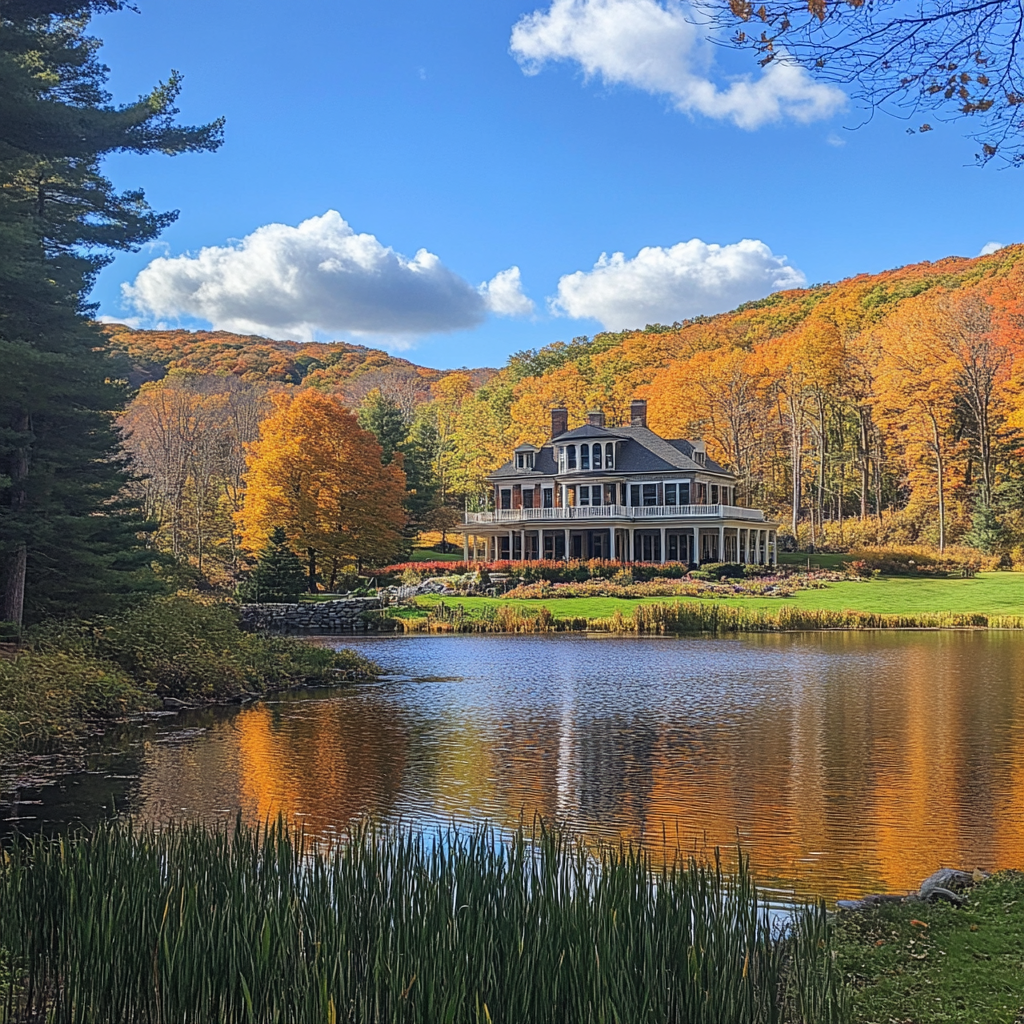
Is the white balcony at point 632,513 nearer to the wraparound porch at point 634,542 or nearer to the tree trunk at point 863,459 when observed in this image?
the wraparound porch at point 634,542

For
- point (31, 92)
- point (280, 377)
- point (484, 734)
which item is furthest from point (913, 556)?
point (280, 377)

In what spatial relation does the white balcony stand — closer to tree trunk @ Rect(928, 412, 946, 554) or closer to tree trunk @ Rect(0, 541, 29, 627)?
tree trunk @ Rect(928, 412, 946, 554)

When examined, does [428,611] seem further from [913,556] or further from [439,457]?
[439,457]

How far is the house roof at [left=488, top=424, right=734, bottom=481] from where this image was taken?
157 ft

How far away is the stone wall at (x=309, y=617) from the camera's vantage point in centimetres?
3175

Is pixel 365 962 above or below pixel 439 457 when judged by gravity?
below

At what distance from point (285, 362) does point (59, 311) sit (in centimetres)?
8029

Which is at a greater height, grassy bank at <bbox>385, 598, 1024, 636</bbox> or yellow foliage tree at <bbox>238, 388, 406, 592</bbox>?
yellow foliage tree at <bbox>238, 388, 406, 592</bbox>

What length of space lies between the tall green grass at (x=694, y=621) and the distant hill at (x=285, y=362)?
46164mm

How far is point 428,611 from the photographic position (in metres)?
33.8

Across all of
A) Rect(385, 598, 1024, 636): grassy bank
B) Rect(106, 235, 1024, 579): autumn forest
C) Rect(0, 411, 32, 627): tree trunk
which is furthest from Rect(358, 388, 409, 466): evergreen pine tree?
Rect(0, 411, 32, 627): tree trunk

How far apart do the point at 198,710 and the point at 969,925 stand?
40.5ft

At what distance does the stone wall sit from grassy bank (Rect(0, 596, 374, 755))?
11.9 m

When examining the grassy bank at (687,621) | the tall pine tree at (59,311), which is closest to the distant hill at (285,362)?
the grassy bank at (687,621)
